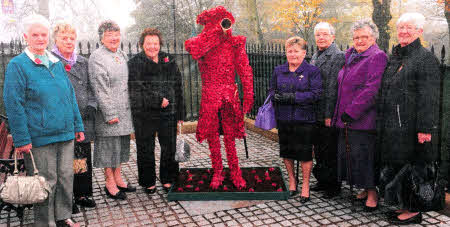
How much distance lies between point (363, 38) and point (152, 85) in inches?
94.8

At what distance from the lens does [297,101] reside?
4.29 metres

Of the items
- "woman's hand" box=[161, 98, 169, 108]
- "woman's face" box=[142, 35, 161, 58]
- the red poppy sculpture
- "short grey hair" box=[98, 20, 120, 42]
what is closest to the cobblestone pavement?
the red poppy sculpture

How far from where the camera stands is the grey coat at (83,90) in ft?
13.7

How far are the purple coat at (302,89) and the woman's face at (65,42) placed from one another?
2.28m

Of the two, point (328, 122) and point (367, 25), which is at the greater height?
point (367, 25)

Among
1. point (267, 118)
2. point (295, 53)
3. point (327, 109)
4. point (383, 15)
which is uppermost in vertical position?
point (383, 15)

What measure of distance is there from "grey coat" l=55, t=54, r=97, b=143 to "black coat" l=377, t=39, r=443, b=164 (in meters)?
3.07

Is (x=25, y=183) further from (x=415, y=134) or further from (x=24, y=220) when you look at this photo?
(x=415, y=134)

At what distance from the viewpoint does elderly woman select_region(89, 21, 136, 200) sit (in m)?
4.33

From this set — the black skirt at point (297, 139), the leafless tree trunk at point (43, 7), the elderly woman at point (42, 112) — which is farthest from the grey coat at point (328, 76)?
the leafless tree trunk at point (43, 7)

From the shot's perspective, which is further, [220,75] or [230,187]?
[230,187]

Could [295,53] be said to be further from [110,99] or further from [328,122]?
[110,99]

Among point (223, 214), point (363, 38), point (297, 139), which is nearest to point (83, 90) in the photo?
point (223, 214)

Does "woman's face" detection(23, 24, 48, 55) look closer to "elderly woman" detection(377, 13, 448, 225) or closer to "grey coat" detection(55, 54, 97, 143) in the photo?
"grey coat" detection(55, 54, 97, 143)
